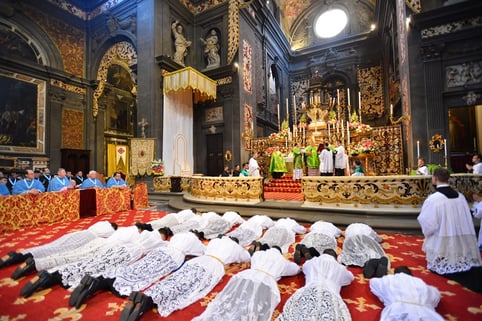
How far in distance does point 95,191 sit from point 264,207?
4.94 metres

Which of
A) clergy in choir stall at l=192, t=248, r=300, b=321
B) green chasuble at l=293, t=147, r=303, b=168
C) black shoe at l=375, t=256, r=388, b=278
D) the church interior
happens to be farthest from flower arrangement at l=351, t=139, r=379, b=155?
clergy in choir stall at l=192, t=248, r=300, b=321

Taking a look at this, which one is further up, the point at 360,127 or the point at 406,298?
the point at 360,127

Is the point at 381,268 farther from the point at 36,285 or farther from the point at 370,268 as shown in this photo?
the point at 36,285

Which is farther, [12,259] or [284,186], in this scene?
[284,186]

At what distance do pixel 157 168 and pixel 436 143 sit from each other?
10.0 m

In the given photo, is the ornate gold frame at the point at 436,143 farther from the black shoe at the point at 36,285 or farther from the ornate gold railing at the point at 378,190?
the black shoe at the point at 36,285

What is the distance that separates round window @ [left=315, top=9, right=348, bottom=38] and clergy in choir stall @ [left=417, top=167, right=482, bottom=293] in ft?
64.8

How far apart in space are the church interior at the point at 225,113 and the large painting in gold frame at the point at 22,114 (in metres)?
0.05

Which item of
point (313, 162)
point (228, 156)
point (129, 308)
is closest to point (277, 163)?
point (313, 162)

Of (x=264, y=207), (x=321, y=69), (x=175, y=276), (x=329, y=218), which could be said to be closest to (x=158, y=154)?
(x=264, y=207)

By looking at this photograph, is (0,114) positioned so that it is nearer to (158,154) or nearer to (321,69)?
(158,154)

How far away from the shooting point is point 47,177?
8.91 meters

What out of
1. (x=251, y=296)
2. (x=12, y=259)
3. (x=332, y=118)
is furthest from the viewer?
(x=332, y=118)

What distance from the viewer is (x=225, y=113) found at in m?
12.2
